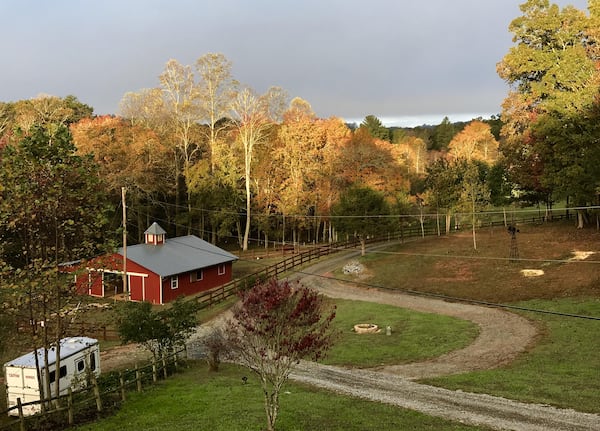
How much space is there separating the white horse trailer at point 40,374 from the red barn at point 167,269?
14.9m

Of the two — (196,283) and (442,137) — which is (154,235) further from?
(442,137)

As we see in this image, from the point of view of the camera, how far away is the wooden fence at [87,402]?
13.1 m

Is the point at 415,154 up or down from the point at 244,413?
up

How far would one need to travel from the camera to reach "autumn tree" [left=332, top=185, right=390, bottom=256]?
4297 centimetres

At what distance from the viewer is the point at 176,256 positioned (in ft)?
126

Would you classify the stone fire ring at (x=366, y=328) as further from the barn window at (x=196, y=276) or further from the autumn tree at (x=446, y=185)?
the autumn tree at (x=446, y=185)

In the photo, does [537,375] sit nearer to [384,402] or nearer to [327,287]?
[384,402]

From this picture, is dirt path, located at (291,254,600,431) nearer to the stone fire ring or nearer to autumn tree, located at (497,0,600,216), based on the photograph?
the stone fire ring

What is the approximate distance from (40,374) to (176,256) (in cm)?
2303

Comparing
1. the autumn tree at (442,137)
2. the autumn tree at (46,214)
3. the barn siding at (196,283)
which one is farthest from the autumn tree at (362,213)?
the autumn tree at (442,137)

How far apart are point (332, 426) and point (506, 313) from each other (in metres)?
18.4

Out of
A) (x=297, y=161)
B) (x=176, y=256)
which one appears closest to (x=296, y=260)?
(x=176, y=256)

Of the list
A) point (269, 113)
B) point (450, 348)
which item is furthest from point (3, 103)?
point (450, 348)

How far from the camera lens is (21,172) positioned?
A: 41.1 feet
